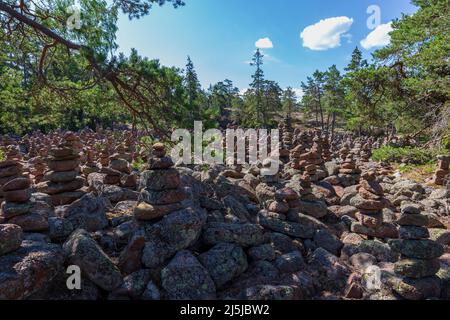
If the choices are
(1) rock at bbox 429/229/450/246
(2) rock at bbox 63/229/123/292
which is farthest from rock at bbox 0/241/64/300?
(1) rock at bbox 429/229/450/246

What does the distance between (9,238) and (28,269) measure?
714mm

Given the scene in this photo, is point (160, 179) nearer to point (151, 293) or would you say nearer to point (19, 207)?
point (151, 293)

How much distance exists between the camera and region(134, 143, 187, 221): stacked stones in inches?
262

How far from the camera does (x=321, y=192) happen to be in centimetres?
1328

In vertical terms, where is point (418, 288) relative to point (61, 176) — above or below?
below

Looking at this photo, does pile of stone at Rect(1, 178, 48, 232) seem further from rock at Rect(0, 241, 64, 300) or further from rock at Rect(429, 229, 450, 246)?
rock at Rect(429, 229, 450, 246)

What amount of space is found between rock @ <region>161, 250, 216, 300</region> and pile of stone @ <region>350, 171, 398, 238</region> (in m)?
5.65

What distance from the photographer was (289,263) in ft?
21.9

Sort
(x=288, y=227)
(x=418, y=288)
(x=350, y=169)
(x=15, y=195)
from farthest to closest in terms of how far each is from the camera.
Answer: (x=350, y=169), (x=288, y=227), (x=15, y=195), (x=418, y=288)

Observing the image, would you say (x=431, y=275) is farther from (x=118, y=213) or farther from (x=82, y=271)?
(x=118, y=213)

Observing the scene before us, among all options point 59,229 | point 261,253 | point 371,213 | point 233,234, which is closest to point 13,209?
point 59,229

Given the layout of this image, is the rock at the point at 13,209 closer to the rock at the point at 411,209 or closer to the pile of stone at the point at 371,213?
the rock at the point at 411,209
